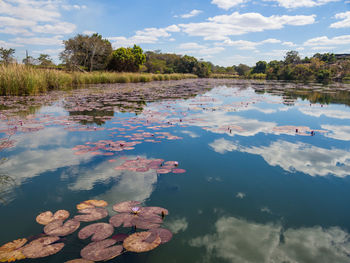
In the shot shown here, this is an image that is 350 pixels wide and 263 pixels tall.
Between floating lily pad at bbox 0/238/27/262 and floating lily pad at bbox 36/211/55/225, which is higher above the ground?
floating lily pad at bbox 36/211/55/225

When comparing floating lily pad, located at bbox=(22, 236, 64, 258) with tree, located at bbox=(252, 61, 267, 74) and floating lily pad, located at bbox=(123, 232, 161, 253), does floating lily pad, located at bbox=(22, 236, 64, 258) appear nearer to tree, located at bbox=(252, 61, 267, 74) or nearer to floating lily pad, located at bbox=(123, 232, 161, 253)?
floating lily pad, located at bbox=(123, 232, 161, 253)

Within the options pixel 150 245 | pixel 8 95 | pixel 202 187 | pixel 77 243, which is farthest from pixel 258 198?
pixel 8 95

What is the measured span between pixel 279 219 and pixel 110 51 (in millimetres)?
41985

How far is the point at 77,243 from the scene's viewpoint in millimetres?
1570

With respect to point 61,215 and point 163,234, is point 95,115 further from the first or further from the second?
point 163,234

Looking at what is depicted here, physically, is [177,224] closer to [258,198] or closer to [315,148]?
[258,198]

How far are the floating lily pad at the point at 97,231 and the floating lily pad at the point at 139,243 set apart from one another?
189 millimetres

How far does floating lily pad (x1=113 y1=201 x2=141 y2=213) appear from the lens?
193cm

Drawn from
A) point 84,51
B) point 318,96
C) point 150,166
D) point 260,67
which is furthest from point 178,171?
point 260,67

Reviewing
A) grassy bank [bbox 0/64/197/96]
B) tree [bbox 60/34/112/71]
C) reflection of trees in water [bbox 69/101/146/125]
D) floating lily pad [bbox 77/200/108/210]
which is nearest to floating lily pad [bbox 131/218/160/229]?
floating lily pad [bbox 77/200/108/210]

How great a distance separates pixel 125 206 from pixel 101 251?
555 mm

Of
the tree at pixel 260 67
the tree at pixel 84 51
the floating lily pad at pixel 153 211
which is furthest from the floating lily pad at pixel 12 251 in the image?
the tree at pixel 260 67

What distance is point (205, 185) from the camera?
2529mm

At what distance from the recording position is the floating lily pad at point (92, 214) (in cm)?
182
